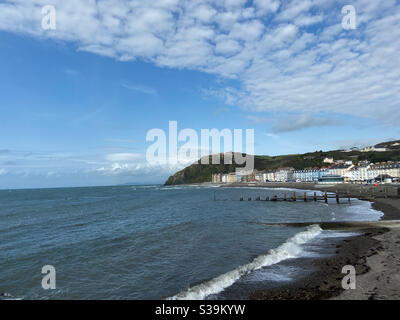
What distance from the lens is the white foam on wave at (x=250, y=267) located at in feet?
36.8

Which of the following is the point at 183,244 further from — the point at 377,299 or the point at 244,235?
the point at 377,299

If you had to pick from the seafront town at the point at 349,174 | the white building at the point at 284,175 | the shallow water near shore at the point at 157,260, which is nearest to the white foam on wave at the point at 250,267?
the shallow water near shore at the point at 157,260

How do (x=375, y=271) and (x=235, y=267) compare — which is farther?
(x=235, y=267)

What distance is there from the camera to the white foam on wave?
11.2 m

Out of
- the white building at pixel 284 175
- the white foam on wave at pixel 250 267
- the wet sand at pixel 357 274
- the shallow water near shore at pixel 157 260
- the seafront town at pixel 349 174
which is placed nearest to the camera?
the wet sand at pixel 357 274

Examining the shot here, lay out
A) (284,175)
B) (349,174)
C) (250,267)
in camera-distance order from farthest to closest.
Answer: (284,175)
(349,174)
(250,267)

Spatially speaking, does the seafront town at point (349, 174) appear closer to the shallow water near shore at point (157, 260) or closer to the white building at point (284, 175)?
the white building at point (284, 175)

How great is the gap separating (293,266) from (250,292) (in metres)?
4.29

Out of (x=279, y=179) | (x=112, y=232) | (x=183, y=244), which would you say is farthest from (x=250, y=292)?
(x=279, y=179)

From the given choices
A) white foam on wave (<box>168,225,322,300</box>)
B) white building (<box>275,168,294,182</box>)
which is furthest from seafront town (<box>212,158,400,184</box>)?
white foam on wave (<box>168,225,322,300</box>)

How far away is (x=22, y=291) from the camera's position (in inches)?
503

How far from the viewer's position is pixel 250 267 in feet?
46.8

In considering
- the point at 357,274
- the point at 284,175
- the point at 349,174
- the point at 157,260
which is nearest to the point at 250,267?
the point at 357,274

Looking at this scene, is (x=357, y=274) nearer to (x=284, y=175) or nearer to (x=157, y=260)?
(x=157, y=260)
